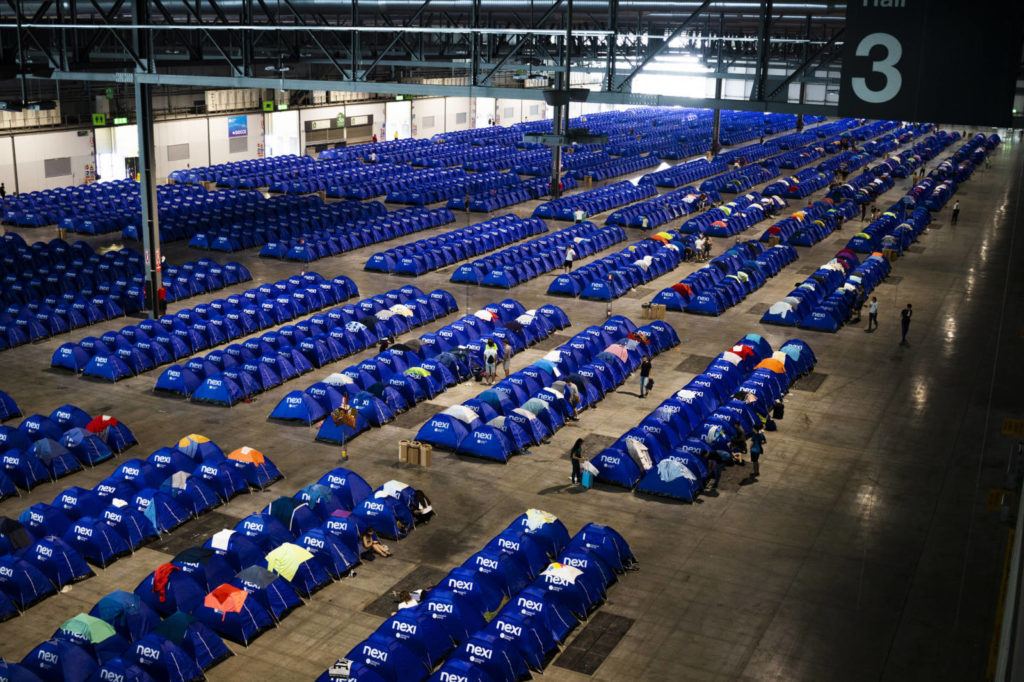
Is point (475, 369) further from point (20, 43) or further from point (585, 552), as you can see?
point (20, 43)

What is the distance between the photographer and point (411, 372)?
109ft

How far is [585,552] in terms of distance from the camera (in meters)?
22.1

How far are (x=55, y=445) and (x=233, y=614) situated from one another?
31.3 feet

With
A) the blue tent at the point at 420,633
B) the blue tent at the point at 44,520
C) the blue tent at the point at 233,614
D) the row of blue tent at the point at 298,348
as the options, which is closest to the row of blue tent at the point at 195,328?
the row of blue tent at the point at 298,348

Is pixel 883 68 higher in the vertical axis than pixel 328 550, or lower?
higher

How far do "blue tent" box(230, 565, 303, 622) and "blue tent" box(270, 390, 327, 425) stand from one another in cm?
973

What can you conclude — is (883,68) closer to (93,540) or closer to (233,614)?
(233,614)

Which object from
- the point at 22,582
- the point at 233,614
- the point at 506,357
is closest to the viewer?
the point at 233,614

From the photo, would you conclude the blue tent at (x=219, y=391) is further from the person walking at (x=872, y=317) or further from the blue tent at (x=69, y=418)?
the person walking at (x=872, y=317)

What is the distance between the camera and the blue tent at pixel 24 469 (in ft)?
85.4

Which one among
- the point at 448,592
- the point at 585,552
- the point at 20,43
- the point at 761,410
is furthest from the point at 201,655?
the point at 20,43

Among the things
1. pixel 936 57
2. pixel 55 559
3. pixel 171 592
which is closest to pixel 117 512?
pixel 55 559

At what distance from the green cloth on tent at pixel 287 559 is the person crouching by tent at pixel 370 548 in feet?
5.41

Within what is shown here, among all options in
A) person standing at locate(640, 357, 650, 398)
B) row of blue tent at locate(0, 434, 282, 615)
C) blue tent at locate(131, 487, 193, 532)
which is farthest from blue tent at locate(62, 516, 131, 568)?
person standing at locate(640, 357, 650, 398)
